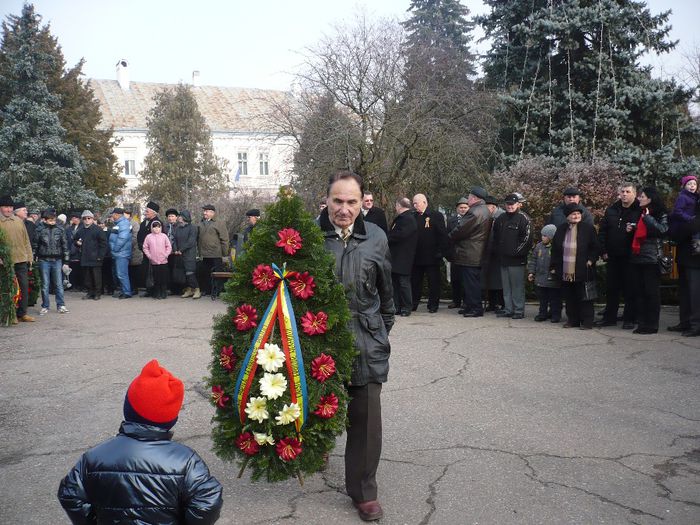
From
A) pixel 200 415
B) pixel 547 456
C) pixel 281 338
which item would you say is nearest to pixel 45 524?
pixel 281 338

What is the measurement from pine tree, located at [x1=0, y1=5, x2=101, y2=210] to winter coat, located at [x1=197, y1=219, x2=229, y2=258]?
20297 millimetres

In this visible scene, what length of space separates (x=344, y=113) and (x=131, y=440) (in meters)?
18.8

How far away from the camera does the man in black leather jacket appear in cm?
263

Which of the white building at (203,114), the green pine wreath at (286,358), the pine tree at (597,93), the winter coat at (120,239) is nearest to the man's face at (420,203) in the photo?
the pine tree at (597,93)

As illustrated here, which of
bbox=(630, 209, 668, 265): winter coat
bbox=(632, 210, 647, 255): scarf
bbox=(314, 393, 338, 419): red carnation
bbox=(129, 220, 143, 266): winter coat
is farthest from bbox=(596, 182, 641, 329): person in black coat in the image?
bbox=(129, 220, 143, 266): winter coat

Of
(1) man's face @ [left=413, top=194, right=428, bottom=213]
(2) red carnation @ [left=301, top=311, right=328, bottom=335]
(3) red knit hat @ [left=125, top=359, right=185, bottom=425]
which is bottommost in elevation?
(3) red knit hat @ [left=125, top=359, right=185, bottom=425]

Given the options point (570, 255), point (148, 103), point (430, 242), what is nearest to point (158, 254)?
point (430, 242)

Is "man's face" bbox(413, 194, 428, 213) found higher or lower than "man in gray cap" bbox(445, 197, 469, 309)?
higher

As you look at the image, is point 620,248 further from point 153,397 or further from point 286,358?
point 153,397

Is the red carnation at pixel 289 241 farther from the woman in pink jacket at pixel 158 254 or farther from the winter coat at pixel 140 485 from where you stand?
the woman in pink jacket at pixel 158 254

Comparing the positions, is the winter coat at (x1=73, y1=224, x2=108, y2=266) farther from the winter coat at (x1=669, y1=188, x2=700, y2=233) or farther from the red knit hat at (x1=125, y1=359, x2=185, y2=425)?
the red knit hat at (x1=125, y1=359, x2=185, y2=425)

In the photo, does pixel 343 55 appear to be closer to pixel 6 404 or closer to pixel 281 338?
pixel 6 404

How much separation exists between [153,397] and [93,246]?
1495cm

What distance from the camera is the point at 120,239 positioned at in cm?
1686
